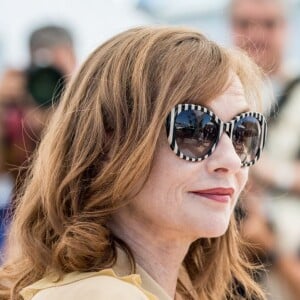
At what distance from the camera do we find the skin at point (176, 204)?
6.81 feet

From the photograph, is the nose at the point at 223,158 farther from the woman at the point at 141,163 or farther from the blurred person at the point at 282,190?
the blurred person at the point at 282,190

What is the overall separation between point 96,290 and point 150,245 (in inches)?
14.1

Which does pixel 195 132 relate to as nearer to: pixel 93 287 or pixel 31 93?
pixel 93 287

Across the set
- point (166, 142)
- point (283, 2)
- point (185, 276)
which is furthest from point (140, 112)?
point (283, 2)

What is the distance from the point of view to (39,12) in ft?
22.2

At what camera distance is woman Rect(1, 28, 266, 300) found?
6.72ft

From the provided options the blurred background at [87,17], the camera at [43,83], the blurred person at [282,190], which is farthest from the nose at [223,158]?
the blurred background at [87,17]

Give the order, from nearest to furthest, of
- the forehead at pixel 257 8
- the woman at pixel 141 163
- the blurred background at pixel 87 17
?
the woman at pixel 141 163
the forehead at pixel 257 8
the blurred background at pixel 87 17

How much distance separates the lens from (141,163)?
2.03 meters

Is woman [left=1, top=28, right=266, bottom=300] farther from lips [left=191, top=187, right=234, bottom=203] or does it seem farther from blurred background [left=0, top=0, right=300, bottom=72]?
blurred background [left=0, top=0, right=300, bottom=72]

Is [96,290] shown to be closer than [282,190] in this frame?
Yes

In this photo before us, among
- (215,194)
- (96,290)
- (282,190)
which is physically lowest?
(282,190)

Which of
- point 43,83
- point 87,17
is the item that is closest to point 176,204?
point 43,83

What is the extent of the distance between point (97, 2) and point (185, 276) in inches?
184
